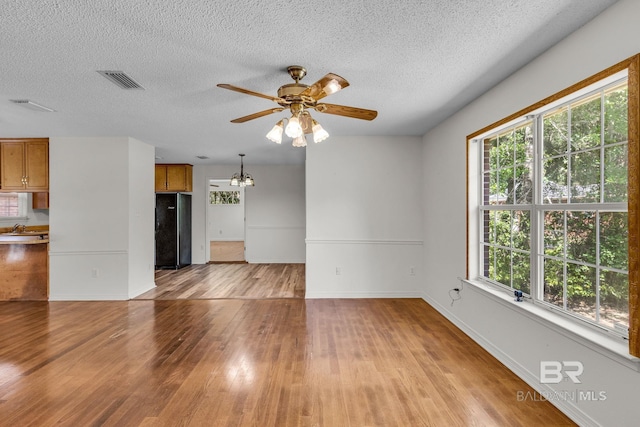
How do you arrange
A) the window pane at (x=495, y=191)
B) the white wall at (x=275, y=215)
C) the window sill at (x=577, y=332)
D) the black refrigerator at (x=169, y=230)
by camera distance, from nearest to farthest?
1. the window sill at (x=577, y=332)
2. the window pane at (x=495, y=191)
3. the black refrigerator at (x=169, y=230)
4. the white wall at (x=275, y=215)

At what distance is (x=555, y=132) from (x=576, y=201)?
552 millimetres

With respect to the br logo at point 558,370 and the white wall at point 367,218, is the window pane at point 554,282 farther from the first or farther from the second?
the white wall at point 367,218

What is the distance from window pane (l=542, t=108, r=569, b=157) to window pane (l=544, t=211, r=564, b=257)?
1.47 ft

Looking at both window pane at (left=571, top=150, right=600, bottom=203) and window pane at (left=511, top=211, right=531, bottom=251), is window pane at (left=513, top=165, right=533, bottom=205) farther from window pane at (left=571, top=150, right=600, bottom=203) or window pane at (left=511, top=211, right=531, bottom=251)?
window pane at (left=571, top=150, right=600, bottom=203)

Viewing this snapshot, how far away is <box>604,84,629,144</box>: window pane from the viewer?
1.79 m

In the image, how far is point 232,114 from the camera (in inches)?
143

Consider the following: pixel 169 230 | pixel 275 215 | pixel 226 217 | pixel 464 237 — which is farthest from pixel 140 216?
pixel 226 217

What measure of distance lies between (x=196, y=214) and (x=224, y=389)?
599 centimetres

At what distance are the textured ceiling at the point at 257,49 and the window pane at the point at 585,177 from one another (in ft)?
2.56

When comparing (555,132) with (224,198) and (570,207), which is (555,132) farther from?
(224,198)

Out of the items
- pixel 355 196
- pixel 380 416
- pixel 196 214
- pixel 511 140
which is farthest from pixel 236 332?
pixel 196 214

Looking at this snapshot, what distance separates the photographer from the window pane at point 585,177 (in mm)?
1970

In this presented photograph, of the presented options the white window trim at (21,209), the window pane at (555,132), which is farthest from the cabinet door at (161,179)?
the window pane at (555,132)

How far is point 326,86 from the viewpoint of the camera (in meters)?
2.09
